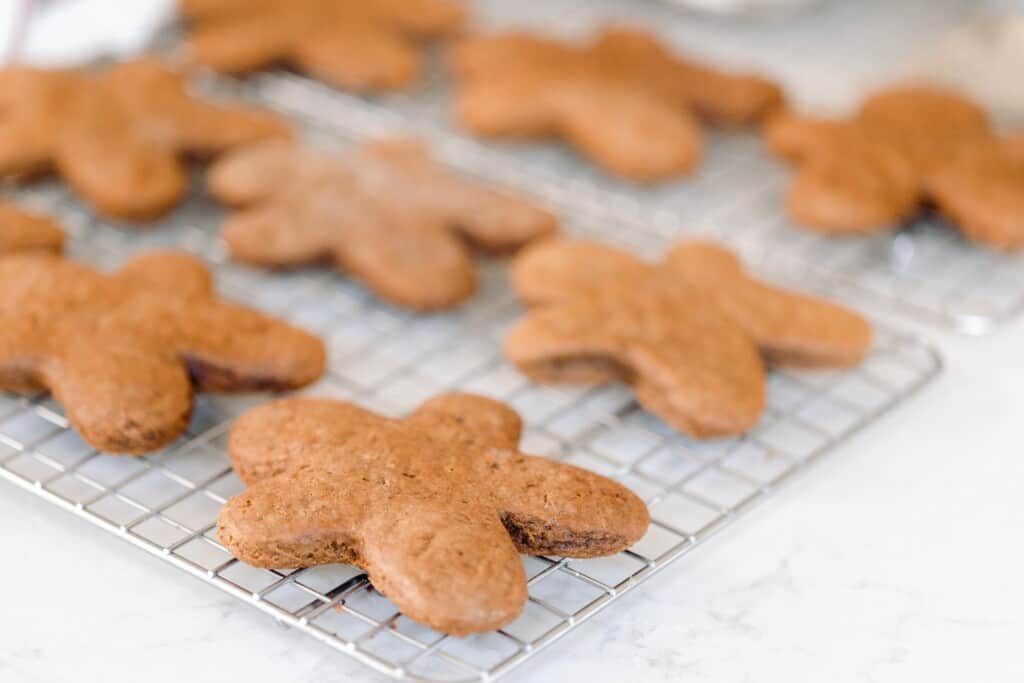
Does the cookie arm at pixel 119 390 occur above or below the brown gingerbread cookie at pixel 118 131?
below

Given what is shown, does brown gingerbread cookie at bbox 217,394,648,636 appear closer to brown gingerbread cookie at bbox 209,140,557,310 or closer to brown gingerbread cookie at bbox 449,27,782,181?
brown gingerbread cookie at bbox 209,140,557,310


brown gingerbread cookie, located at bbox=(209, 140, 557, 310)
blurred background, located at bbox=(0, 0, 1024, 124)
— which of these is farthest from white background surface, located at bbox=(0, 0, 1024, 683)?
blurred background, located at bbox=(0, 0, 1024, 124)

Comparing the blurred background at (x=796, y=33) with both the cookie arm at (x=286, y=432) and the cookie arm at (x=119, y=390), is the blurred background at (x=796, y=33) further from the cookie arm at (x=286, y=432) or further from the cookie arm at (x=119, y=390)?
the cookie arm at (x=286, y=432)

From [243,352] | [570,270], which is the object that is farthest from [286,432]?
[570,270]

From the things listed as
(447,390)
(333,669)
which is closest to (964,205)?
→ (447,390)

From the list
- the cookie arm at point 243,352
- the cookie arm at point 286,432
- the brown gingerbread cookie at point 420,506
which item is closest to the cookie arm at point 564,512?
the brown gingerbread cookie at point 420,506

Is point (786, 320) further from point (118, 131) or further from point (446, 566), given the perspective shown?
point (118, 131)
